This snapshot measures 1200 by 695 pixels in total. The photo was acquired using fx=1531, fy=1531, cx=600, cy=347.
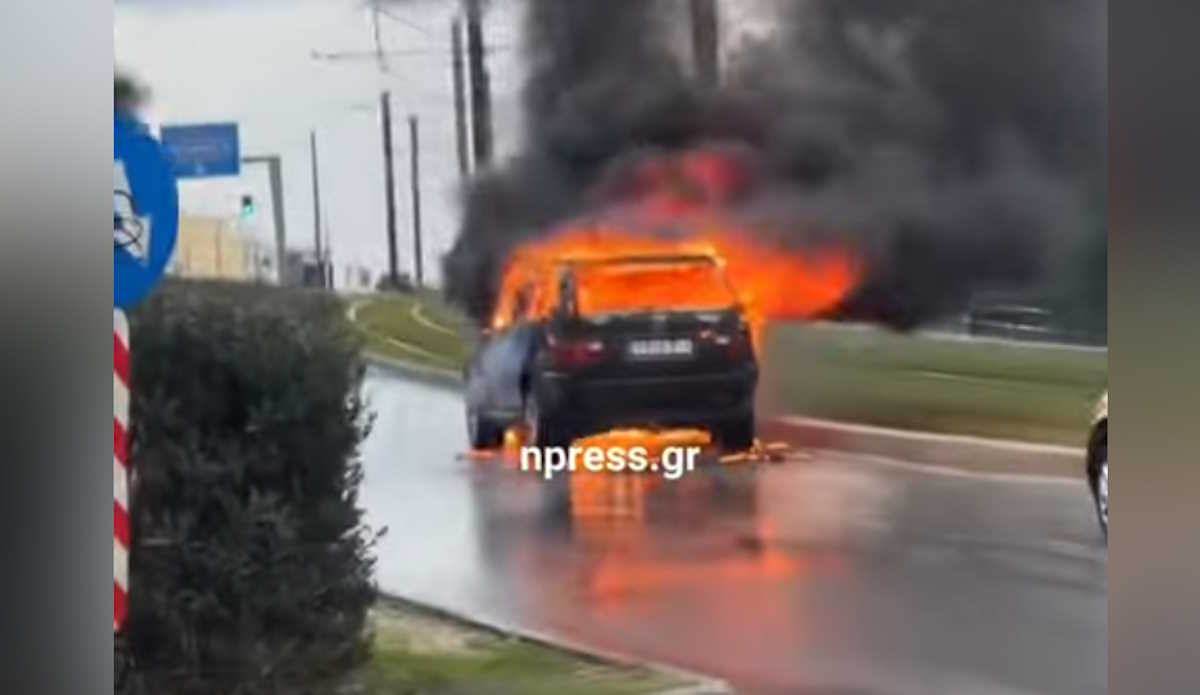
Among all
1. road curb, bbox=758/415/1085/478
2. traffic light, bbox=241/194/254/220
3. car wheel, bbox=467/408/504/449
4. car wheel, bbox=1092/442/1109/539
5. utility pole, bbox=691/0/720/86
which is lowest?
car wheel, bbox=1092/442/1109/539

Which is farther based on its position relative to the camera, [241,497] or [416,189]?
[241,497]

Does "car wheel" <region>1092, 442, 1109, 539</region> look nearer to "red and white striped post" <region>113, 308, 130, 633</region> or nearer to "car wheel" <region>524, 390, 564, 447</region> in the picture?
"car wheel" <region>524, 390, 564, 447</region>

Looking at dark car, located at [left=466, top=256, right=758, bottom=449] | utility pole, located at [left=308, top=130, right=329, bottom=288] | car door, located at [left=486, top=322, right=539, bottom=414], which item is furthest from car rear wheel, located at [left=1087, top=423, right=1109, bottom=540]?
utility pole, located at [left=308, top=130, right=329, bottom=288]

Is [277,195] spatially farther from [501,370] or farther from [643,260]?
[643,260]

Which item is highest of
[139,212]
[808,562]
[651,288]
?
[139,212]

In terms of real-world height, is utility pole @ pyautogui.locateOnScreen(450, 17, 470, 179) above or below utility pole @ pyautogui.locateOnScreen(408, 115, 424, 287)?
above

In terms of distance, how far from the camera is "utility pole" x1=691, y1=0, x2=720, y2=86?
9.78 ft

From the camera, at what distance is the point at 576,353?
3.03 m

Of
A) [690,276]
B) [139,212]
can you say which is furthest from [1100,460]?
[139,212]

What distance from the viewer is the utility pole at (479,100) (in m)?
2.99

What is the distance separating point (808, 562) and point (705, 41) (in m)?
1.04

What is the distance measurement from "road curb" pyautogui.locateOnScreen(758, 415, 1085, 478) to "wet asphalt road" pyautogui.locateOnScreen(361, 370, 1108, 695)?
23 mm
